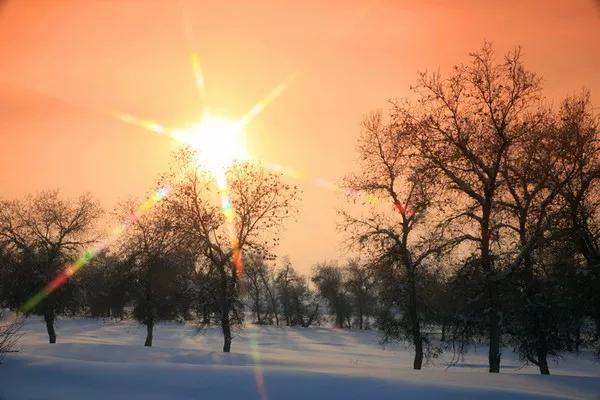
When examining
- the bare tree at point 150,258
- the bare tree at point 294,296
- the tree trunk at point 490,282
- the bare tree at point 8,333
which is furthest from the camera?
the bare tree at point 294,296

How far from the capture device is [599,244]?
54.9 feet

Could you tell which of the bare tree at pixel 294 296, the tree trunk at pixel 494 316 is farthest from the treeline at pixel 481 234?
the bare tree at pixel 294 296

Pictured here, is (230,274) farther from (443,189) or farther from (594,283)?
(594,283)

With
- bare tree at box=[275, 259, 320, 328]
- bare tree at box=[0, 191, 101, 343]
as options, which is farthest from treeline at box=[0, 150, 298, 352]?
bare tree at box=[275, 259, 320, 328]

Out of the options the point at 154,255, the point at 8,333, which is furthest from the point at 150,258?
the point at 8,333

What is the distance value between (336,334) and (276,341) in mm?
16531

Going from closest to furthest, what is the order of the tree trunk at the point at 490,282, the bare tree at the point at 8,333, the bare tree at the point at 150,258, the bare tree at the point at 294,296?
the bare tree at the point at 8,333
the tree trunk at the point at 490,282
the bare tree at the point at 150,258
the bare tree at the point at 294,296

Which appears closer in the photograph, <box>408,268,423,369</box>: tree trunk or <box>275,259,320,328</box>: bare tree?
<box>408,268,423,369</box>: tree trunk

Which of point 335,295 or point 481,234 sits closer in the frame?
point 481,234

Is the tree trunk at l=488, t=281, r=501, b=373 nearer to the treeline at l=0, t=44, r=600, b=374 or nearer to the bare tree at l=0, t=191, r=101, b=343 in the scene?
the treeline at l=0, t=44, r=600, b=374

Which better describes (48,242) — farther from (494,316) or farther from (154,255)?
(494,316)

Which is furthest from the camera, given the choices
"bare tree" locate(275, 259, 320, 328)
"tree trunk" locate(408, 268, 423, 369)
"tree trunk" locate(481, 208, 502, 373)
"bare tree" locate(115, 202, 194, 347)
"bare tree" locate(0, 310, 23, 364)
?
"bare tree" locate(275, 259, 320, 328)

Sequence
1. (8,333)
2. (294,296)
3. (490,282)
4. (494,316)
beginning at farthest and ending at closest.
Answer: (294,296) → (494,316) → (490,282) → (8,333)

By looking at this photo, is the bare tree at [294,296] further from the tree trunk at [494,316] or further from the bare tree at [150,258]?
the tree trunk at [494,316]
